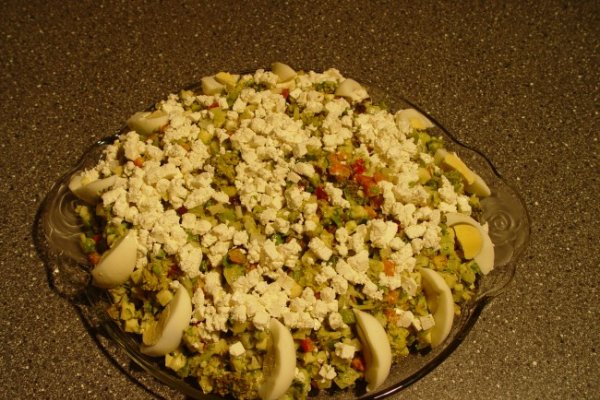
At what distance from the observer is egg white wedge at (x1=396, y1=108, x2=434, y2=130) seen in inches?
43.6

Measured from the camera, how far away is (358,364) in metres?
0.88

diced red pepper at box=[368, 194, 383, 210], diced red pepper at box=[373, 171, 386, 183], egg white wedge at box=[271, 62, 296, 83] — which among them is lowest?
diced red pepper at box=[368, 194, 383, 210]

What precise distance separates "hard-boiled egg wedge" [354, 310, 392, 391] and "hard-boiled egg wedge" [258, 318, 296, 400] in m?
0.11

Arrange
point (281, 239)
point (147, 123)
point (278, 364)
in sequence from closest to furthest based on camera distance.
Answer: point (278, 364) → point (281, 239) → point (147, 123)

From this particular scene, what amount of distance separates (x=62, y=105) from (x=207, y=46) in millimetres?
409

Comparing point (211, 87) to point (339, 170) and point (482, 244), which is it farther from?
point (482, 244)

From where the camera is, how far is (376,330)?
0.86 meters

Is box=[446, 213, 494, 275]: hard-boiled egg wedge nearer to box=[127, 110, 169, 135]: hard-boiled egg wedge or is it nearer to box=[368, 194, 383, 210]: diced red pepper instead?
box=[368, 194, 383, 210]: diced red pepper

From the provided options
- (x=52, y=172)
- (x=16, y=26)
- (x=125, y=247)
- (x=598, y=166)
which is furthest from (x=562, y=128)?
(x=16, y=26)

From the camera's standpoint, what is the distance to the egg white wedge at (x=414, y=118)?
1106mm

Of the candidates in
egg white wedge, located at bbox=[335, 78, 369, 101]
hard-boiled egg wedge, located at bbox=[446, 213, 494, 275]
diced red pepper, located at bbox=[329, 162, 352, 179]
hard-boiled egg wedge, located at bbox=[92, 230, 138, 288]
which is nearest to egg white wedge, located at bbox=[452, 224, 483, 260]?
hard-boiled egg wedge, located at bbox=[446, 213, 494, 275]

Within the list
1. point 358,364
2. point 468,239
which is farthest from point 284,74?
point 358,364

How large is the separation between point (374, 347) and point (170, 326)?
316 mm

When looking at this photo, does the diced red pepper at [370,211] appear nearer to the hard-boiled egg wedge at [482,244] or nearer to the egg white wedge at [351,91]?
the hard-boiled egg wedge at [482,244]
